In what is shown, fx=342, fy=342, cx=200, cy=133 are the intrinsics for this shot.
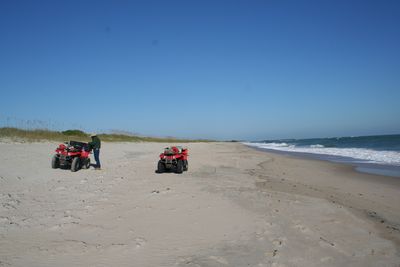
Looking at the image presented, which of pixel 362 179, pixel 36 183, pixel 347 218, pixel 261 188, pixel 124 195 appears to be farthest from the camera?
pixel 362 179

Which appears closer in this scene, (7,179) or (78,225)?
(78,225)

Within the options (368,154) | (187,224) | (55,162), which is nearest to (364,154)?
(368,154)

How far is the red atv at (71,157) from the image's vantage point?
42.5ft

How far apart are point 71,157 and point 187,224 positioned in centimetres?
840

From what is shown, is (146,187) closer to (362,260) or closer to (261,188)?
(261,188)

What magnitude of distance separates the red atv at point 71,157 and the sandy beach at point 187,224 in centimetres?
201

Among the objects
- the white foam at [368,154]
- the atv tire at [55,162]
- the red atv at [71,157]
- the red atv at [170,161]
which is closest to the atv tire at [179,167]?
the red atv at [170,161]

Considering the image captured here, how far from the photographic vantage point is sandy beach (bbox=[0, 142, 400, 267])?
15.9ft

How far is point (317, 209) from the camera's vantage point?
25.9ft

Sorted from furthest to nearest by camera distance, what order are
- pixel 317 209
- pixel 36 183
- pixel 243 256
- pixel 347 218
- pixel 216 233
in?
pixel 36 183 → pixel 317 209 → pixel 347 218 → pixel 216 233 → pixel 243 256

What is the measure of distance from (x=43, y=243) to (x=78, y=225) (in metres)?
0.91

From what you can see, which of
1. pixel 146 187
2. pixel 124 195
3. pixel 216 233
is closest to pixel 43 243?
pixel 216 233

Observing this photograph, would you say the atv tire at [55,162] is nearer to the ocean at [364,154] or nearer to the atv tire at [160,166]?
the atv tire at [160,166]

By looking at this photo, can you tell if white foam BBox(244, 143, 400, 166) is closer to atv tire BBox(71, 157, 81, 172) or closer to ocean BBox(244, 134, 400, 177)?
ocean BBox(244, 134, 400, 177)
